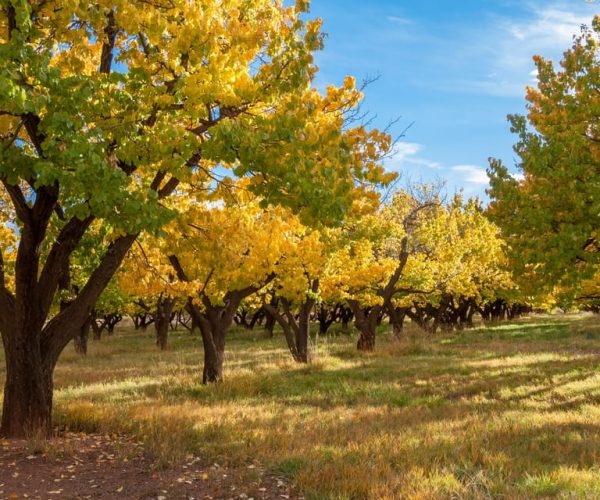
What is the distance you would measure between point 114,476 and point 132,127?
15.8 feet

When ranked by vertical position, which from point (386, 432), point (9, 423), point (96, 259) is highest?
point (96, 259)

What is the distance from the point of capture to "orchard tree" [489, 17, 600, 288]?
12688 mm

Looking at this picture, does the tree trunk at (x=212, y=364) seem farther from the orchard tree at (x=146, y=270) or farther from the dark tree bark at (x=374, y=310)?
the dark tree bark at (x=374, y=310)

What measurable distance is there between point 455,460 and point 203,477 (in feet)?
11.2

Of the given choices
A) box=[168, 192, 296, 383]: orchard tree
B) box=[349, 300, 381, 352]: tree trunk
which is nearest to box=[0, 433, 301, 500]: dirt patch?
box=[168, 192, 296, 383]: orchard tree

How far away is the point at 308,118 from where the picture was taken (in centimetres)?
851

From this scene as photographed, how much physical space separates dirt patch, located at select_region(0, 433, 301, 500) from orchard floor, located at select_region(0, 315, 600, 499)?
29 millimetres

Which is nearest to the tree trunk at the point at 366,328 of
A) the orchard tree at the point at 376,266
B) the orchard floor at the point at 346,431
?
the orchard tree at the point at 376,266

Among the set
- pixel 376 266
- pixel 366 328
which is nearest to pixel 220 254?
pixel 376 266

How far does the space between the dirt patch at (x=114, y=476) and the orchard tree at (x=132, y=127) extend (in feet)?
3.57

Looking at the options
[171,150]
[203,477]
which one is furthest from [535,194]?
[203,477]

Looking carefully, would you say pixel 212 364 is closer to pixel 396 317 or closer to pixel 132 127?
pixel 132 127

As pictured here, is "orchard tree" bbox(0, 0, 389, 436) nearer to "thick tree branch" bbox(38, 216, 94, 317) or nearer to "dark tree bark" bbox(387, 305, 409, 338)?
"thick tree branch" bbox(38, 216, 94, 317)

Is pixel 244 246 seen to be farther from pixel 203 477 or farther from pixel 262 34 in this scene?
pixel 203 477
